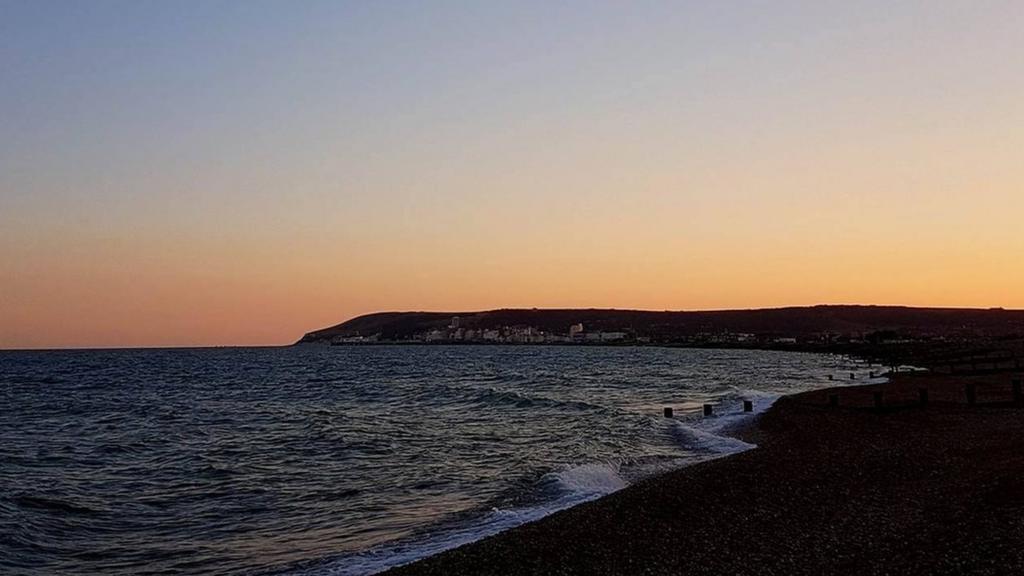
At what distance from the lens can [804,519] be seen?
12.9 metres

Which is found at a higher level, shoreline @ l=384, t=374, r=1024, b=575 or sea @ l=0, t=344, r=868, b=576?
shoreline @ l=384, t=374, r=1024, b=575

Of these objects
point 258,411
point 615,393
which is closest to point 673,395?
point 615,393

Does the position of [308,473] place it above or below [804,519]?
below

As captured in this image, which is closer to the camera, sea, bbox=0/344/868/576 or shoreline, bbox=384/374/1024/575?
shoreline, bbox=384/374/1024/575

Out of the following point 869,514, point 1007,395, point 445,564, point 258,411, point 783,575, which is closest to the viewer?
point 783,575

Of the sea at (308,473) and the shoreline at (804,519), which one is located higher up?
the shoreline at (804,519)

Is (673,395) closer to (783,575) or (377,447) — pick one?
(377,447)

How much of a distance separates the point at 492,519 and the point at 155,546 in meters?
5.96

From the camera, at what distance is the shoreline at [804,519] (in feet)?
34.6

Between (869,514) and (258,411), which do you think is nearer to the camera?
(869,514)

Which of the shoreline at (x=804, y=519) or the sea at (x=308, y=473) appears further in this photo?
the sea at (x=308, y=473)

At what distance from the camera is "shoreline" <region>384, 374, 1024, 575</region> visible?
10.6 meters

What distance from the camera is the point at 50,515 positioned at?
17.2 m

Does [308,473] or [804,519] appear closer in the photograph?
[804,519]
